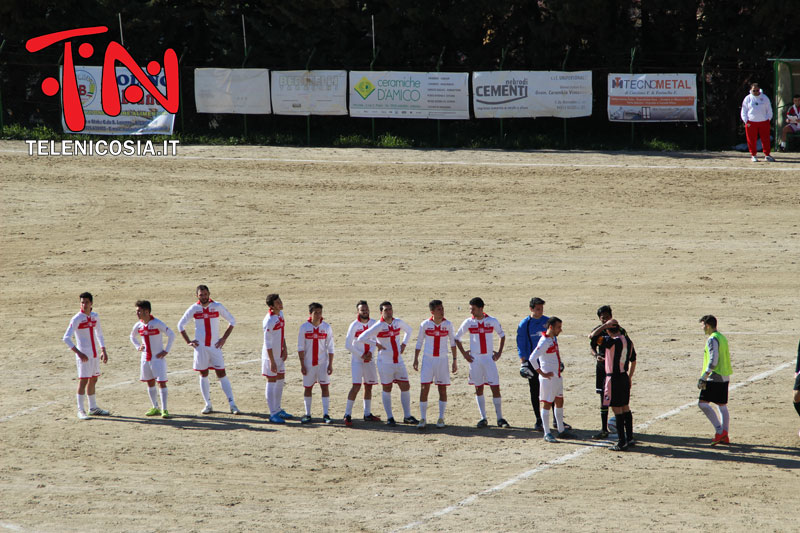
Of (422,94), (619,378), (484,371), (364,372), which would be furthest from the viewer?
(422,94)

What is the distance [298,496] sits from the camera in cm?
1152

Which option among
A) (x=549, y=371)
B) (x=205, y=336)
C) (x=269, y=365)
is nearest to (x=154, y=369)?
(x=205, y=336)

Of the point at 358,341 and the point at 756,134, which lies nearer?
the point at 358,341

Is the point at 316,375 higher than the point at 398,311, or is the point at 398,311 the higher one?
the point at 398,311

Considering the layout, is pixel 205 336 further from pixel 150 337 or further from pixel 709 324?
pixel 709 324

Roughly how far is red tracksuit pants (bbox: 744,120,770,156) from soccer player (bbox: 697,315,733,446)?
53.0ft

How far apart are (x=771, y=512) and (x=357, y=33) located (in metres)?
25.2

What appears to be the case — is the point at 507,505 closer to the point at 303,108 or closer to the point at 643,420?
the point at 643,420

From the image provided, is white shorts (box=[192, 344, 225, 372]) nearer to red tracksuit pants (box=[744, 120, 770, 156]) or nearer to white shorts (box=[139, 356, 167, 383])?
white shorts (box=[139, 356, 167, 383])

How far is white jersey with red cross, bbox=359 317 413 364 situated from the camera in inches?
556

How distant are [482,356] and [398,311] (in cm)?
589

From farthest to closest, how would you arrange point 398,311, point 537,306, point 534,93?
point 534,93
point 398,311
point 537,306

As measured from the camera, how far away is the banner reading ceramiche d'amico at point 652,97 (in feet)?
95.2

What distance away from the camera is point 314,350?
14.3 metres
